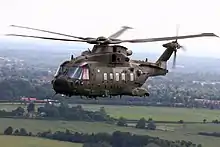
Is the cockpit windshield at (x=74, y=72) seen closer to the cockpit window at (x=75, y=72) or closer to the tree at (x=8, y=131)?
the cockpit window at (x=75, y=72)

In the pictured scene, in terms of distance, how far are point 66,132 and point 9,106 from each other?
81.9 ft

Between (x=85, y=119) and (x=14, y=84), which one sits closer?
(x=85, y=119)

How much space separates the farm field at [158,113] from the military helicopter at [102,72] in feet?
176

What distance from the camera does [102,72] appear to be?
2686cm

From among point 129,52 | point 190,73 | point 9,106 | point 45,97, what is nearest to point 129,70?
point 129,52

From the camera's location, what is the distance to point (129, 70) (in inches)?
1113

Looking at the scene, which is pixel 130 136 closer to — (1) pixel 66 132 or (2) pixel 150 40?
(1) pixel 66 132

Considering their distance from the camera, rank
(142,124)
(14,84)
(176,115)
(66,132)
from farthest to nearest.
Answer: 1. (14,84)
2. (176,115)
3. (142,124)
4. (66,132)

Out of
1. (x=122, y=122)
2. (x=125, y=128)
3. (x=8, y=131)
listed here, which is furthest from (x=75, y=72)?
(x=122, y=122)

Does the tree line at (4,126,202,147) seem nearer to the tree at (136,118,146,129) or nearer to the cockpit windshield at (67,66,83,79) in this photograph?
the tree at (136,118,146,129)

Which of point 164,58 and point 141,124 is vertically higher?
point 164,58

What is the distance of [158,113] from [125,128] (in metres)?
10.3

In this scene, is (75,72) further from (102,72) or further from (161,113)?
(161,113)

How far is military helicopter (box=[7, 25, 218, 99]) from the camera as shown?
2591 centimetres
